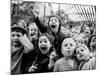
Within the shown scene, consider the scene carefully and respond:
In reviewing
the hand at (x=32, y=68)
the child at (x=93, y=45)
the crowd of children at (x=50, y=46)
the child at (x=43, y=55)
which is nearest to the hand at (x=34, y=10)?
the crowd of children at (x=50, y=46)

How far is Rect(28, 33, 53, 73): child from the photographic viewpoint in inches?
83.6

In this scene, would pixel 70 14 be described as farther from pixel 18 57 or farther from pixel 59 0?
pixel 18 57

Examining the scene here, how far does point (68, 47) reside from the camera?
7.41 ft

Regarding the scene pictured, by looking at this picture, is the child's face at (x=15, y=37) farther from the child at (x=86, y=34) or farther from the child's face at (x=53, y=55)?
the child at (x=86, y=34)

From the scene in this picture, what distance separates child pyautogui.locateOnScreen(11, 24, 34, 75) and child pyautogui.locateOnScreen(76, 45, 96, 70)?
588 mm

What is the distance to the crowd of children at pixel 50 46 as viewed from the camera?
81.4 inches

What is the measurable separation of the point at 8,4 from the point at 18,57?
0.54 m

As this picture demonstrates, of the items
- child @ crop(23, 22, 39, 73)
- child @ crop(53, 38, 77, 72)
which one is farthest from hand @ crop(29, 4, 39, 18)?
child @ crop(53, 38, 77, 72)

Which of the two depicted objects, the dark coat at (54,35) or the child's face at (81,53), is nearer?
the dark coat at (54,35)

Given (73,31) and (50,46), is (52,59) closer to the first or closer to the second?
(50,46)

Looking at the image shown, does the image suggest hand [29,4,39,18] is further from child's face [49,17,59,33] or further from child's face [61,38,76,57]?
child's face [61,38,76,57]

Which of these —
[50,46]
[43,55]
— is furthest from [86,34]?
[43,55]

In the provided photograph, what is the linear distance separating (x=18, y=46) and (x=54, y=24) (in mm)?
465
